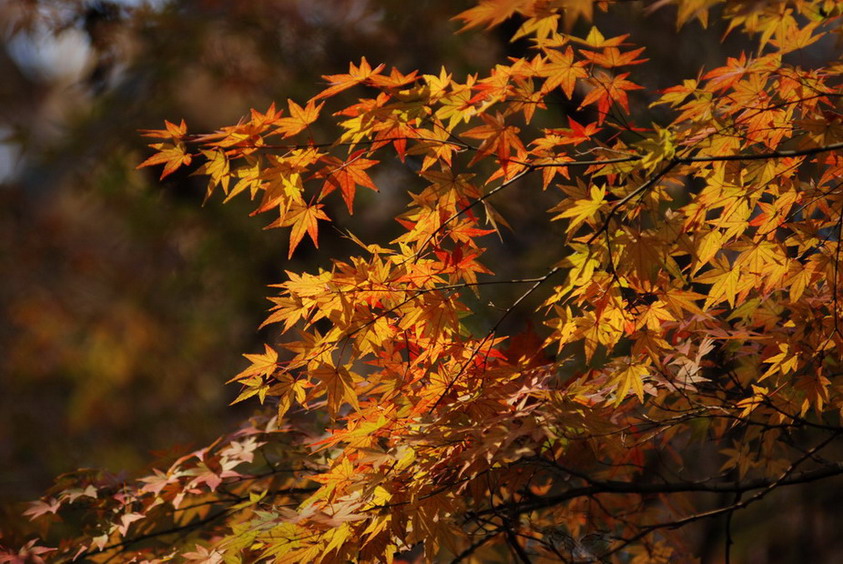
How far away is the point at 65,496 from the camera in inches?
72.7

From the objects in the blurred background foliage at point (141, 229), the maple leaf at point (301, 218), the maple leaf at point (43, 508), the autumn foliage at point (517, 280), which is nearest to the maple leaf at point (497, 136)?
the autumn foliage at point (517, 280)

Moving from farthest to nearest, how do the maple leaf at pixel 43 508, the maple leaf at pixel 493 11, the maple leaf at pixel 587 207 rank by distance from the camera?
the maple leaf at pixel 43 508 < the maple leaf at pixel 587 207 < the maple leaf at pixel 493 11

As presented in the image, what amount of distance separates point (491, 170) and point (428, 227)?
2655 mm

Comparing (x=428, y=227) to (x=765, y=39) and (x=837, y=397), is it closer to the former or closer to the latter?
(x=765, y=39)

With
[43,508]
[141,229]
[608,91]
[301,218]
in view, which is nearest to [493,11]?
[608,91]

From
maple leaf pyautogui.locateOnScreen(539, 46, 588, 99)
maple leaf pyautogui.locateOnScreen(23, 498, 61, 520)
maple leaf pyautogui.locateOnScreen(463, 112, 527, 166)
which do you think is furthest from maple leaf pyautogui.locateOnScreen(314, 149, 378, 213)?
maple leaf pyautogui.locateOnScreen(23, 498, 61, 520)

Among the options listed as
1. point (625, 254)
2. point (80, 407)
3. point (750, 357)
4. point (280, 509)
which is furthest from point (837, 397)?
point (80, 407)

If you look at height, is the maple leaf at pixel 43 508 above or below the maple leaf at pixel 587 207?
below

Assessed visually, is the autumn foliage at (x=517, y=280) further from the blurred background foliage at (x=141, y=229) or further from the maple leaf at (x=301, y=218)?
the blurred background foliage at (x=141, y=229)

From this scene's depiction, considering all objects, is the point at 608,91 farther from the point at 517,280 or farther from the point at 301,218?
the point at 301,218

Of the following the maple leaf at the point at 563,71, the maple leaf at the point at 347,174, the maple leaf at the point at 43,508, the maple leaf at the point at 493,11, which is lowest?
the maple leaf at the point at 43,508

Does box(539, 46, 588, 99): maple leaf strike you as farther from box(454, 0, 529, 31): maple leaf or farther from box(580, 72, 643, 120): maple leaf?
box(454, 0, 529, 31): maple leaf

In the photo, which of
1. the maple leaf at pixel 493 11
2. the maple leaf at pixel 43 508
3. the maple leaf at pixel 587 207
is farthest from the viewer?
the maple leaf at pixel 43 508

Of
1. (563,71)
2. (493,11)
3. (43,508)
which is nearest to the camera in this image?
(493,11)
